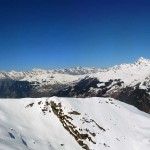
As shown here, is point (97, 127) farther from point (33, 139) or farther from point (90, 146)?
point (33, 139)

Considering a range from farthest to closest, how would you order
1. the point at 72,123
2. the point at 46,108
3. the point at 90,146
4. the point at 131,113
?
the point at 131,113, the point at 46,108, the point at 72,123, the point at 90,146

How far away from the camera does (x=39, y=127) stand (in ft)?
186

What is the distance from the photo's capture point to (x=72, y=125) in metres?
58.6

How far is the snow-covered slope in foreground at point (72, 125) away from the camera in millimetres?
52000

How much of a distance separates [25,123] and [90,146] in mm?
12253

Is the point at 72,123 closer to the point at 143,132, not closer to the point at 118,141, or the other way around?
the point at 118,141

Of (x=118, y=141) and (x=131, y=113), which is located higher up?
(x=131, y=113)

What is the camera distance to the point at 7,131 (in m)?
47.2

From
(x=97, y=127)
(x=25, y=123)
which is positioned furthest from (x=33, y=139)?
(x=97, y=127)

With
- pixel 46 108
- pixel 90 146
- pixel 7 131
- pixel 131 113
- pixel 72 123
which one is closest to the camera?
pixel 7 131

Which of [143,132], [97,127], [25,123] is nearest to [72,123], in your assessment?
[97,127]

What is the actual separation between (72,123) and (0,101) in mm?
15722

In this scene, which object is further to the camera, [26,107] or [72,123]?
[26,107]

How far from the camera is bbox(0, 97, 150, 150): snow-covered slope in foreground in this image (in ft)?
171
